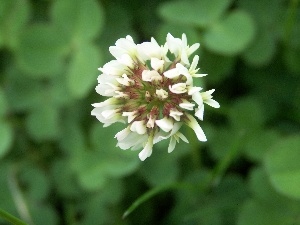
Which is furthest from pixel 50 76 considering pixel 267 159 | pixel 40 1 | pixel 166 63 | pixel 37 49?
pixel 166 63

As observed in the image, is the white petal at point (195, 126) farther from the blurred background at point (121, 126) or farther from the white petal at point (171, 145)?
the blurred background at point (121, 126)

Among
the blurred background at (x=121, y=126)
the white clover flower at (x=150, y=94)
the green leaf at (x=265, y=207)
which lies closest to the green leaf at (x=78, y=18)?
the blurred background at (x=121, y=126)

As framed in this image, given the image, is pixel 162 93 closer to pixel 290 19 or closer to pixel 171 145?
pixel 171 145

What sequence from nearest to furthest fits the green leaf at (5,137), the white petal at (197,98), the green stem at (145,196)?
the white petal at (197,98), the green stem at (145,196), the green leaf at (5,137)

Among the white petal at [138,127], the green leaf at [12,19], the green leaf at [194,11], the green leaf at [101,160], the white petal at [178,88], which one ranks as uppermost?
the white petal at [178,88]

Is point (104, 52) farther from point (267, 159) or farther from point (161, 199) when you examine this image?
point (267, 159)
